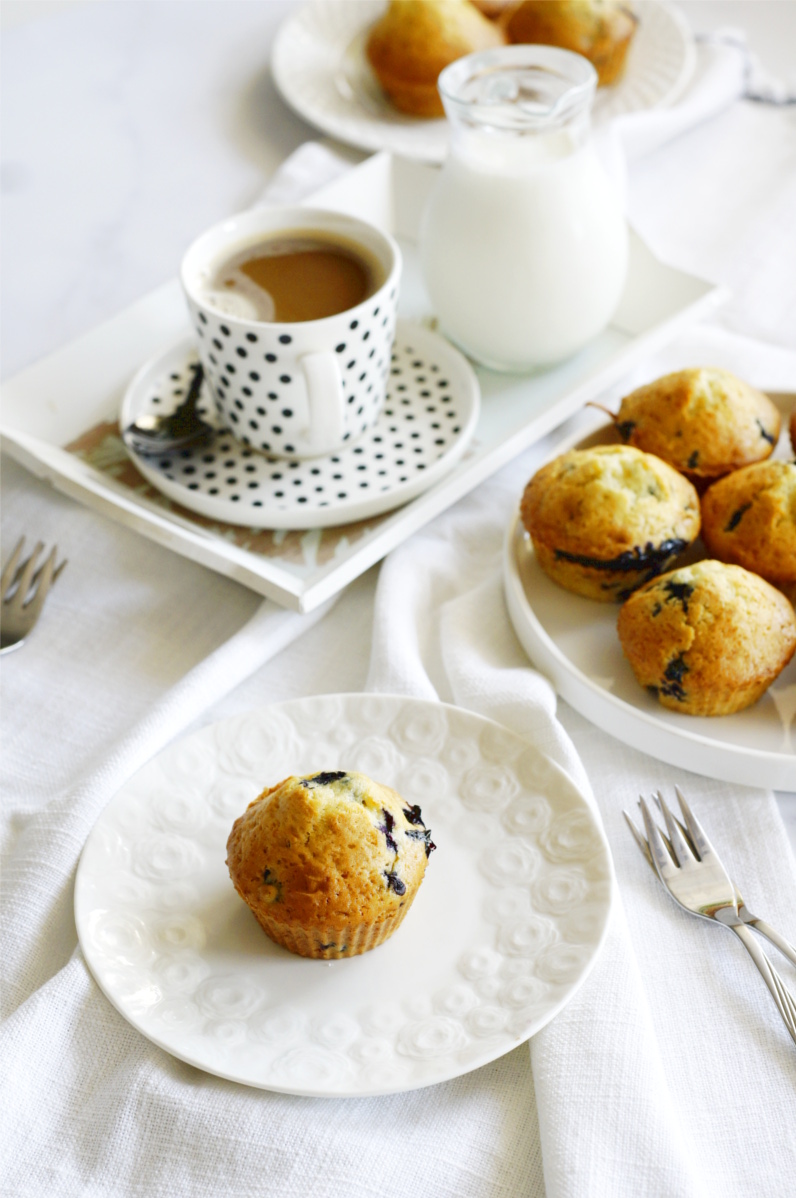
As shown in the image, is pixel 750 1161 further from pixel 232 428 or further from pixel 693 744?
pixel 232 428

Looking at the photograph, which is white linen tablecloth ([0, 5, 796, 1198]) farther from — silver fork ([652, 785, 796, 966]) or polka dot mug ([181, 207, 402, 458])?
polka dot mug ([181, 207, 402, 458])

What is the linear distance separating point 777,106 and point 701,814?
1.52 meters

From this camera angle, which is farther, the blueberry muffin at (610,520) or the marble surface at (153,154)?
the marble surface at (153,154)

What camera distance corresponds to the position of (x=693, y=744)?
34.6 inches

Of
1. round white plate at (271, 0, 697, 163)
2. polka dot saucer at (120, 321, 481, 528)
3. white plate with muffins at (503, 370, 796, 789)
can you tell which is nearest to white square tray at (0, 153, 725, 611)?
polka dot saucer at (120, 321, 481, 528)

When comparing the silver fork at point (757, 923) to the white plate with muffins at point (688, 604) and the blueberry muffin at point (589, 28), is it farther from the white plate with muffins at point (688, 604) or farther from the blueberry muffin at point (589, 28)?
the blueberry muffin at point (589, 28)

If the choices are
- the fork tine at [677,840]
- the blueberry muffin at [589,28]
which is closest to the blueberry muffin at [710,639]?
the fork tine at [677,840]

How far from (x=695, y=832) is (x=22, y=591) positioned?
0.70 m

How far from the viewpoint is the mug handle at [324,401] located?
1.07 m

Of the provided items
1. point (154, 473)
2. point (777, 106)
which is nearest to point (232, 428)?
point (154, 473)

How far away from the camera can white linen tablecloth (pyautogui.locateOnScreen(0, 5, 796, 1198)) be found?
2.24 ft

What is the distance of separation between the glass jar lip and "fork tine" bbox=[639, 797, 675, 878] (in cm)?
75

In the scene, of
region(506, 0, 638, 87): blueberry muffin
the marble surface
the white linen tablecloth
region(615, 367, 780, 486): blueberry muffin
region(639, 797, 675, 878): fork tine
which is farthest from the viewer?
region(506, 0, 638, 87): blueberry muffin

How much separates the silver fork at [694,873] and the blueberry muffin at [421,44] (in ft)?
4.45
